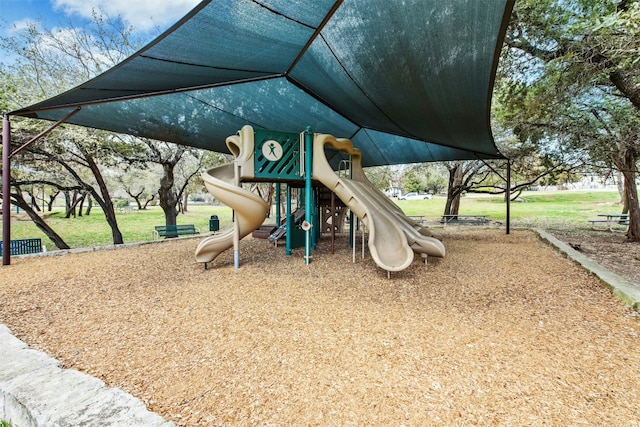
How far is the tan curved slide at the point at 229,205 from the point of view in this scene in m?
4.61

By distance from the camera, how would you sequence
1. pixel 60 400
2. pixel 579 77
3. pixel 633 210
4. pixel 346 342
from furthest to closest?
1. pixel 633 210
2. pixel 579 77
3. pixel 346 342
4. pixel 60 400

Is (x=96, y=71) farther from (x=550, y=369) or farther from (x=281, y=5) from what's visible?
(x=550, y=369)

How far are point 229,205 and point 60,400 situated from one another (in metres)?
3.24

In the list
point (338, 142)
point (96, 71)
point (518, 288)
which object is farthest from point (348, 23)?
point (96, 71)

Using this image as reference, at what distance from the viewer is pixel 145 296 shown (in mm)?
3434

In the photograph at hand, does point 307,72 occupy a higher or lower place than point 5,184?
higher

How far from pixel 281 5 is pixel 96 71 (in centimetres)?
850

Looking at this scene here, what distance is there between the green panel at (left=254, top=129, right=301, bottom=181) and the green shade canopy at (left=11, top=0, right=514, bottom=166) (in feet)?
2.27

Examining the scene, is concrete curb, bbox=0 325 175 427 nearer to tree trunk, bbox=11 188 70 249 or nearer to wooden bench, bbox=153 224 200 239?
wooden bench, bbox=153 224 200 239

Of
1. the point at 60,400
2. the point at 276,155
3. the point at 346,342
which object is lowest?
the point at 346,342

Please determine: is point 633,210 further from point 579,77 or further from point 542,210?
point 542,210

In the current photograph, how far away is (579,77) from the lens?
516 centimetres

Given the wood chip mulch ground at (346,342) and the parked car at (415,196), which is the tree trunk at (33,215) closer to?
the wood chip mulch ground at (346,342)

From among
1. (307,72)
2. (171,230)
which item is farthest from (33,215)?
(307,72)
